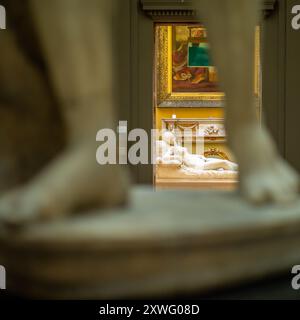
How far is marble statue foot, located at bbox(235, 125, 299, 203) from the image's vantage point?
1.18 m

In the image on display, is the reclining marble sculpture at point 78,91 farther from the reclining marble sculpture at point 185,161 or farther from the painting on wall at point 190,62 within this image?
the painting on wall at point 190,62

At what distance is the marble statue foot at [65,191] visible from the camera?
91 centimetres

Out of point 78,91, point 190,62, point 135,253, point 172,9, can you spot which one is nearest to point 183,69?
point 190,62

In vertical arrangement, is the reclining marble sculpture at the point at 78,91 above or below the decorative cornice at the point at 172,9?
below

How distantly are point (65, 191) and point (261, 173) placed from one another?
0.52 metres

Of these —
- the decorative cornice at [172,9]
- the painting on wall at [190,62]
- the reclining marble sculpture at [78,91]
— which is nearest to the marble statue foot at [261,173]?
the reclining marble sculpture at [78,91]

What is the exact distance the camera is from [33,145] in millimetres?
1179

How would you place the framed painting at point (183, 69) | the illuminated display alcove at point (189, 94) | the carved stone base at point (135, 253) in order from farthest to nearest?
the framed painting at point (183, 69), the illuminated display alcove at point (189, 94), the carved stone base at point (135, 253)

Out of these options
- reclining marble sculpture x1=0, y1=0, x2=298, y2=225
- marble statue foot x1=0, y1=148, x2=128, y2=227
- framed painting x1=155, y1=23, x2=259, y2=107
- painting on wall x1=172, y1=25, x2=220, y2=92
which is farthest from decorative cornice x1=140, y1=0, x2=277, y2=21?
marble statue foot x1=0, y1=148, x2=128, y2=227

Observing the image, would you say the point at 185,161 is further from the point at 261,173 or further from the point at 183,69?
the point at 261,173

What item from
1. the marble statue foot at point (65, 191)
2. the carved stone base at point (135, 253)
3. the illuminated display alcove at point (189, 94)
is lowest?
the carved stone base at point (135, 253)

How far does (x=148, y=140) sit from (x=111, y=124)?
3.83 metres

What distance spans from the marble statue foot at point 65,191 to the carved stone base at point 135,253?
0.09 feet

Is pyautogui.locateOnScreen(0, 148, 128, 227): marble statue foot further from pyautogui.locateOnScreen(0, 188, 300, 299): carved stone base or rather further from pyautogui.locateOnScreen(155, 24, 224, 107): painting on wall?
pyautogui.locateOnScreen(155, 24, 224, 107): painting on wall
